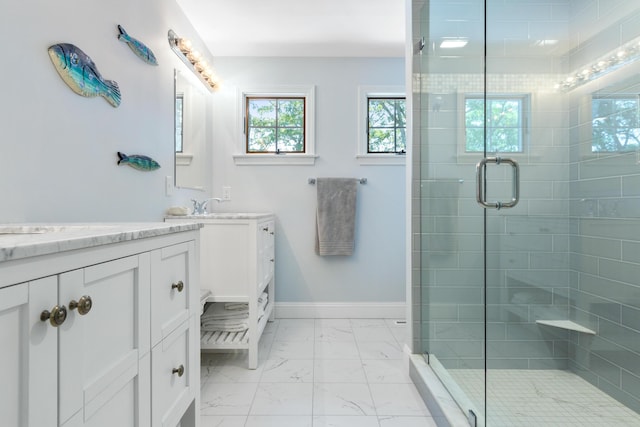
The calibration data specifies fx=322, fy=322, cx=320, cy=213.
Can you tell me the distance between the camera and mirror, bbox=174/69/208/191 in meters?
2.04

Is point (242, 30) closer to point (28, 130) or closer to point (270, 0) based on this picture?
point (270, 0)

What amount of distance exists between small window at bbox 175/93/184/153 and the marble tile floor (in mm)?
1370

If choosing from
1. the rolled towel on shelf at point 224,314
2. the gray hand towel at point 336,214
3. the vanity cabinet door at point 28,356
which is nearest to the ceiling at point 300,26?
the gray hand towel at point 336,214

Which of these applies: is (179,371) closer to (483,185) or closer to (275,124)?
(483,185)

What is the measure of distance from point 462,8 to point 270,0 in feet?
3.78

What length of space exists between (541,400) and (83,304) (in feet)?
5.88

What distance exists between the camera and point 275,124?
278cm

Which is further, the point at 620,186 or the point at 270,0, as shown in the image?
the point at 270,0

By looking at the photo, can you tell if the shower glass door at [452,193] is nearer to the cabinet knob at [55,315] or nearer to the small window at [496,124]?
the small window at [496,124]

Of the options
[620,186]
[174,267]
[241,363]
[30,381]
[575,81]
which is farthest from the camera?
[241,363]

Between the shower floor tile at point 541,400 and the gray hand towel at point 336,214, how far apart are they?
1284mm

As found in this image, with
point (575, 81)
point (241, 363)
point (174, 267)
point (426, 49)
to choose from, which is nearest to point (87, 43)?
point (174, 267)

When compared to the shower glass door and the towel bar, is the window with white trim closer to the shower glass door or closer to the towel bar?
the towel bar

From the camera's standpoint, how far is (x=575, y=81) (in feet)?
5.45
